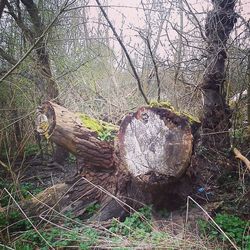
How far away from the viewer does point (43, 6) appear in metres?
5.31

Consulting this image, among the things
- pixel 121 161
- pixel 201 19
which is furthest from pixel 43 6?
pixel 121 161

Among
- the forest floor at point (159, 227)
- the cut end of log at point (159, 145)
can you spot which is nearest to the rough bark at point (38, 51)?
the forest floor at point (159, 227)

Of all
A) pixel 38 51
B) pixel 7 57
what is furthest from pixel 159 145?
pixel 7 57

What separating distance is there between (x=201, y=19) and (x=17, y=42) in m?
3.20

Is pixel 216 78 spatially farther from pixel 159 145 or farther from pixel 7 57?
pixel 7 57

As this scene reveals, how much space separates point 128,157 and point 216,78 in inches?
76.9

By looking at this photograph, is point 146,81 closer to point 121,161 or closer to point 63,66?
point 63,66

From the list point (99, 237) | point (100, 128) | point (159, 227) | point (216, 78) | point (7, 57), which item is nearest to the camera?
point (99, 237)

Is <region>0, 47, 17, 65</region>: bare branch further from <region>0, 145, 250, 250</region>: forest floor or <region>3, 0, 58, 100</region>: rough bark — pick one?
<region>0, 145, 250, 250</region>: forest floor

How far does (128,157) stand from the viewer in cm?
338

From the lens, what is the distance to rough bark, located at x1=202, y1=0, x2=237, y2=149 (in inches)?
168

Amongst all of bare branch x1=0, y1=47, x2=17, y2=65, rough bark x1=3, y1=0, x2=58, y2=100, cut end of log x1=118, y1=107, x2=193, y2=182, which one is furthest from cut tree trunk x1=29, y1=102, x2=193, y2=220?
bare branch x1=0, y1=47, x2=17, y2=65

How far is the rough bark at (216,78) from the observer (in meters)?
4.27

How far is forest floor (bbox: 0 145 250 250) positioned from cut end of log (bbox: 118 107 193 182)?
0.40 metres
